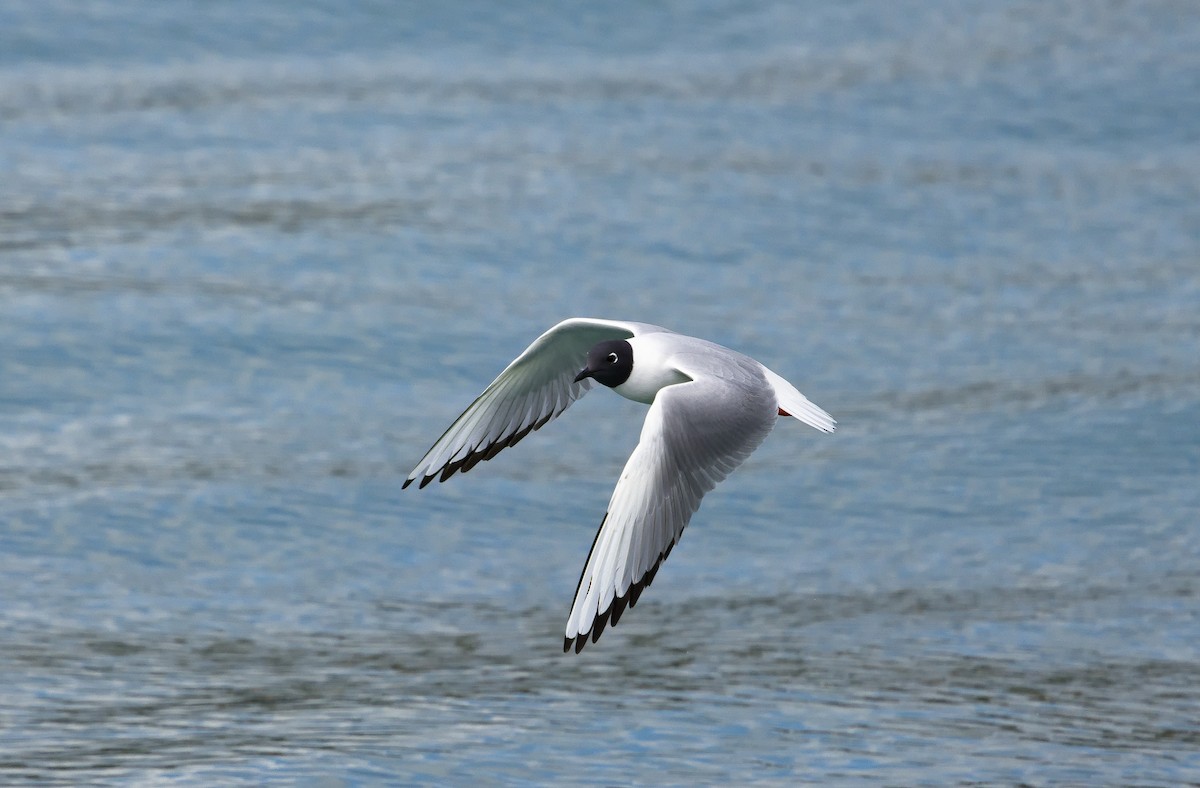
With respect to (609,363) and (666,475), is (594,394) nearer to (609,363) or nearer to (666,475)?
(609,363)

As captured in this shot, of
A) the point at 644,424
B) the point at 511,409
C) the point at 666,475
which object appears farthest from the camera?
the point at 511,409

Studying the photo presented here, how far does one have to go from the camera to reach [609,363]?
6.90 m

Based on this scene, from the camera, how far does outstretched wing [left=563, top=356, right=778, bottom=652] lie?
584 centimetres

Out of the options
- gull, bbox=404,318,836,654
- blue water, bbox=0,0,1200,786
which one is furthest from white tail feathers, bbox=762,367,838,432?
blue water, bbox=0,0,1200,786

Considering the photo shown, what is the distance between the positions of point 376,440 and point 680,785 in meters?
4.34

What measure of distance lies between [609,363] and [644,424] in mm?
278

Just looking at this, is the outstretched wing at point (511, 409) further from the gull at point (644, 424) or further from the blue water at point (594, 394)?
the blue water at point (594, 394)

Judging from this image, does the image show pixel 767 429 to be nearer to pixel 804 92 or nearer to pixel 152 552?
pixel 152 552

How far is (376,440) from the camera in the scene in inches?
424


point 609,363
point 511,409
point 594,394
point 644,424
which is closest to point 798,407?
point 644,424

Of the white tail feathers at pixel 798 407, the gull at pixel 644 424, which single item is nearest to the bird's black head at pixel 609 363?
the gull at pixel 644 424

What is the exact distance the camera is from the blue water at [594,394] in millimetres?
7535

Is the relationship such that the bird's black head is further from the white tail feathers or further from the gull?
the white tail feathers

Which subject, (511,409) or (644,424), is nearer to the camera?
(644,424)
